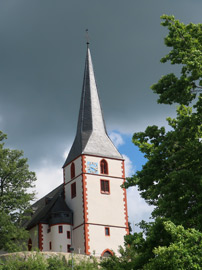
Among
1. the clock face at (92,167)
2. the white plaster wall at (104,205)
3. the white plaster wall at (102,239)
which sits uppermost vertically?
the clock face at (92,167)

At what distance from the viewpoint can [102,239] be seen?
55.7 m

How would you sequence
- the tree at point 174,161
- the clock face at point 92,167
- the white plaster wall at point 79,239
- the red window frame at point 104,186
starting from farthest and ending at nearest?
the clock face at point 92,167
the red window frame at point 104,186
the white plaster wall at point 79,239
the tree at point 174,161

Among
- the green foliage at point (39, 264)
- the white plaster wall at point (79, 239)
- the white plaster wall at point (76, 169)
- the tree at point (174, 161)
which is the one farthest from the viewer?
the white plaster wall at point (76, 169)

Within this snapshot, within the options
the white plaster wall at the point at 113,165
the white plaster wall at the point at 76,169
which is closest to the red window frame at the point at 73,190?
the white plaster wall at the point at 76,169

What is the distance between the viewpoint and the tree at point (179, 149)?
68.9 ft

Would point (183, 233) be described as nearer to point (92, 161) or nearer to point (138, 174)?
point (138, 174)

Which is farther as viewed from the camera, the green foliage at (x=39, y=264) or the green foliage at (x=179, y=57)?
the green foliage at (x=39, y=264)

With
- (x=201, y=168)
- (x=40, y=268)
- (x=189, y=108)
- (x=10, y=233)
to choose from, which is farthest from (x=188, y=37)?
(x=10, y=233)

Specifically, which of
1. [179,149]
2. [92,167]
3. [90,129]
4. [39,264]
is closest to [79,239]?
[92,167]

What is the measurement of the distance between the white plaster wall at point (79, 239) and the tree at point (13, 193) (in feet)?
24.9

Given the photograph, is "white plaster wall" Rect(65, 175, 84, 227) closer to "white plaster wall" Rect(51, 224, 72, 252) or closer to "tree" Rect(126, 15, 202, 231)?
"white plaster wall" Rect(51, 224, 72, 252)

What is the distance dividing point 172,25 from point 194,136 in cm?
472

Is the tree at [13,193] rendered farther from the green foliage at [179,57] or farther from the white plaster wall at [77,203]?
the green foliage at [179,57]

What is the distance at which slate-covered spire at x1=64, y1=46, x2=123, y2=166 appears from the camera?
61000 mm
